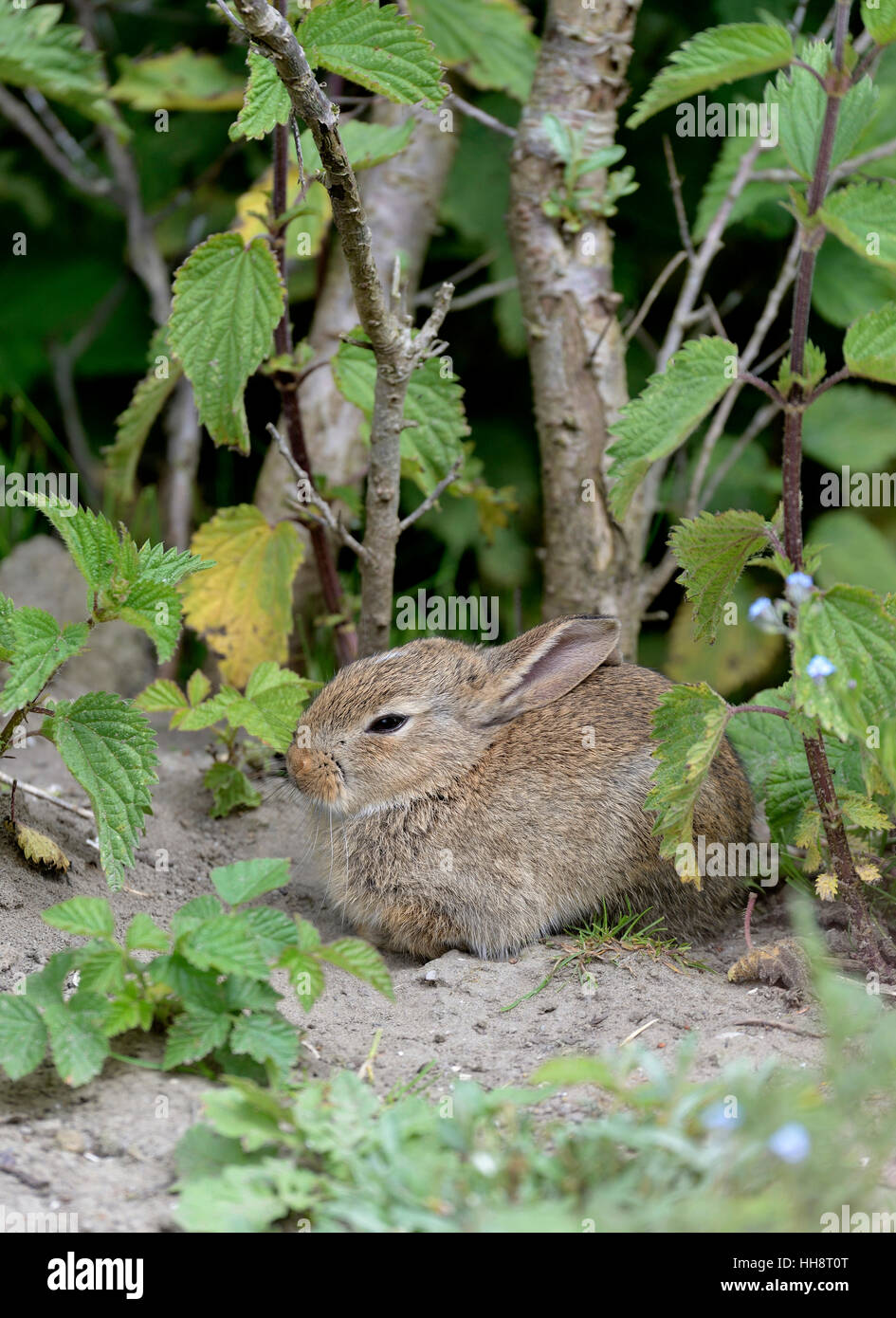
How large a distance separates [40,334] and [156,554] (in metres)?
4.14

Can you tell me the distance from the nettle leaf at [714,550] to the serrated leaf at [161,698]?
1940mm

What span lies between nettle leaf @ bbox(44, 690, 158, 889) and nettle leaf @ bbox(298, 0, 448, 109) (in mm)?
2044

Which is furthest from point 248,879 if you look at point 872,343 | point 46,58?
point 46,58

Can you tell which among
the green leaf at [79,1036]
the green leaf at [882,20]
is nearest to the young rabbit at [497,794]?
the green leaf at [79,1036]

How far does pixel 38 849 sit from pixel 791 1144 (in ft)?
9.12

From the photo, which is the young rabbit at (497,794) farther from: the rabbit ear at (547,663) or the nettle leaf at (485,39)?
the nettle leaf at (485,39)

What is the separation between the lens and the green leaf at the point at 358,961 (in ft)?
9.91

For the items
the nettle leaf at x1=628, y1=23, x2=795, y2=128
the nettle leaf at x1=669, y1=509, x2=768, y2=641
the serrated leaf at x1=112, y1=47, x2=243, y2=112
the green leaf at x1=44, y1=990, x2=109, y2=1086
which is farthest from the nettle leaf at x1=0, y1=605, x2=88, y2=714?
the serrated leaf at x1=112, y1=47, x2=243, y2=112

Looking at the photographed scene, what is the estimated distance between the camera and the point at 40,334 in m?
7.45

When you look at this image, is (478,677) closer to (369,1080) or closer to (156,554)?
(156,554)

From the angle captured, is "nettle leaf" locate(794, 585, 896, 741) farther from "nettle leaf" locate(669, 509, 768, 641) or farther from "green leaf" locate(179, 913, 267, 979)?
"green leaf" locate(179, 913, 267, 979)

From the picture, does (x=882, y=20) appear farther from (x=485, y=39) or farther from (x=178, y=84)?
(x=178, y=84)

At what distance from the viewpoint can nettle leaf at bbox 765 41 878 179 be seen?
338 centimetres
